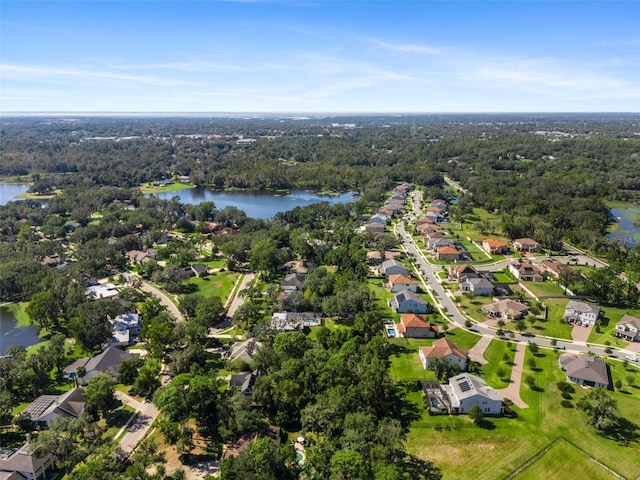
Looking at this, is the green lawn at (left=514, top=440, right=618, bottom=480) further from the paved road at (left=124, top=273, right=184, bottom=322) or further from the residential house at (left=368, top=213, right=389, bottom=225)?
the residential house at (left=368, top=213, right=389, bottom=225)

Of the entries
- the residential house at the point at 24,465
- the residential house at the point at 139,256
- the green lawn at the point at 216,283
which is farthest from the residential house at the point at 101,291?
the residential house at the point at 24,465

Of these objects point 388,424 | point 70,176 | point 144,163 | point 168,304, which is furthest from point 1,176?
point 388,424

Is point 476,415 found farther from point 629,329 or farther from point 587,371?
point 629,329

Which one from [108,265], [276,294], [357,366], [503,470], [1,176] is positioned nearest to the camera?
[503,470]

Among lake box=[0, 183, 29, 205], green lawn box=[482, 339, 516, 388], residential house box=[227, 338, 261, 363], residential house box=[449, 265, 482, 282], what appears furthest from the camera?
lake box=[0, 183, 29, 205]

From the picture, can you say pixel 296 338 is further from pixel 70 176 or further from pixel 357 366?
pixel 70 176

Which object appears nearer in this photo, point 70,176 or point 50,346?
point 50,346

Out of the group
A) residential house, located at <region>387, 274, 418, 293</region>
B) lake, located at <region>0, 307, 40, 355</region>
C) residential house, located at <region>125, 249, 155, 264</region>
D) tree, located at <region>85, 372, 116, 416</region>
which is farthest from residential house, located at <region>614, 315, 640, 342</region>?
residential house, located at <region>125, 249, 155, 264</region>

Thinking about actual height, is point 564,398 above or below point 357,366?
below
